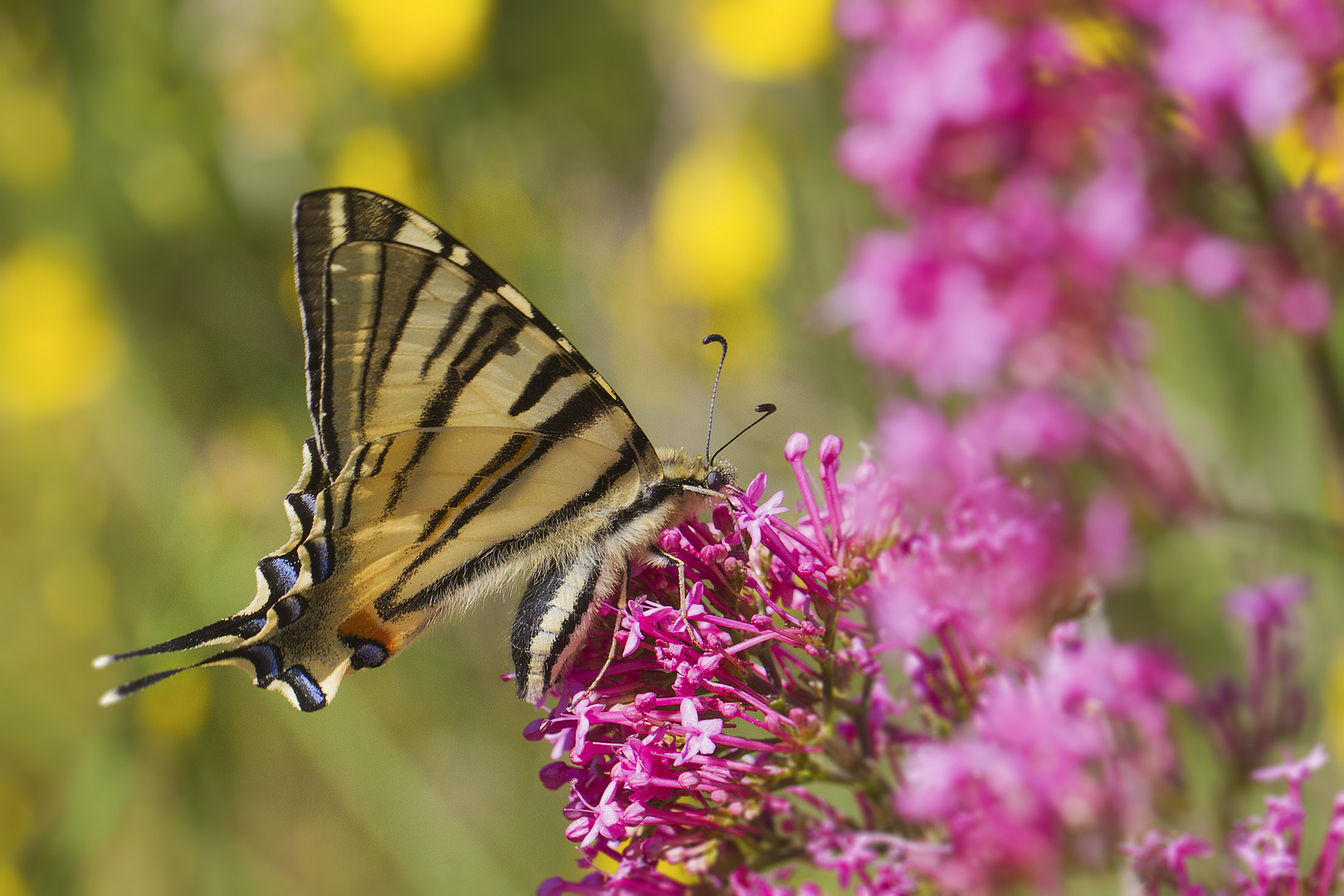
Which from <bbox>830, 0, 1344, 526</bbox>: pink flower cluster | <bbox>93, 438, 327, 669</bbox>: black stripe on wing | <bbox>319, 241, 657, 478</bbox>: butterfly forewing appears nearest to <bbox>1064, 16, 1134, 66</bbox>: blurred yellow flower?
<bbox>830, 0, 1344, 526</bbox>: pink flower cluster

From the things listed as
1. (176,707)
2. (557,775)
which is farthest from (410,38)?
(557,775)

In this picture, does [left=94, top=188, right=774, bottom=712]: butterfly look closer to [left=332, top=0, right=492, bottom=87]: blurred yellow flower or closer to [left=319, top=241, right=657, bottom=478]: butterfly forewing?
[left=319, top=241, right=657, bottom=478]: butterfly forewing

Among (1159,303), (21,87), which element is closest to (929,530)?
(1159,303)

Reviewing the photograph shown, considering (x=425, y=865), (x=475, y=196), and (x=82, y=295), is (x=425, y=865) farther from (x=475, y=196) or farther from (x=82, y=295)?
(x=82, y=295)

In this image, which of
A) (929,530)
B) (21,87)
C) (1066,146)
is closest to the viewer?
(929,530)

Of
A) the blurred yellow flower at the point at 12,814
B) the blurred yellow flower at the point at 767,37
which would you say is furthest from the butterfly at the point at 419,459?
the blurred yellow flower at the point at 767,37

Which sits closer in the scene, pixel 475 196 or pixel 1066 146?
pixel 1066 146
